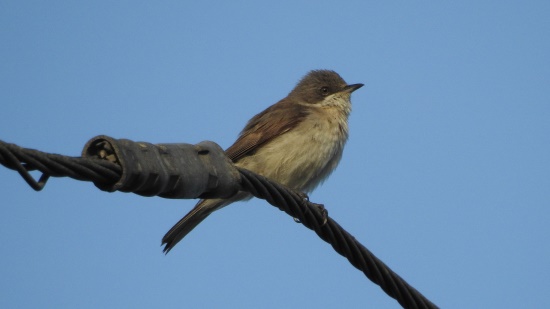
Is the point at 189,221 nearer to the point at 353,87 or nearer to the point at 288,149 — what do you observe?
the point at 288,149

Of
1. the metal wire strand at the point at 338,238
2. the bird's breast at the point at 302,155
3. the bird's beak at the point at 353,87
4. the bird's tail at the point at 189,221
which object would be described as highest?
the bird's beak at the point at 353,87

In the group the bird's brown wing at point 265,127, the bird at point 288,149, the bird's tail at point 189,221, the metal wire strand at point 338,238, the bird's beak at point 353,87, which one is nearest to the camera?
the metal wire strand at point 338,238

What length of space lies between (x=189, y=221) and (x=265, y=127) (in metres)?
1.47

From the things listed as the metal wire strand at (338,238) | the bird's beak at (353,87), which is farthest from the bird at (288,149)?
the metal wire strand at (338,238)

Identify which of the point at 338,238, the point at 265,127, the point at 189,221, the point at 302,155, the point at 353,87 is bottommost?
the point at 338,238

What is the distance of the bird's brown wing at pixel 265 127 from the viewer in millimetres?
9130

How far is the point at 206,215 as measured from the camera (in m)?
8.94

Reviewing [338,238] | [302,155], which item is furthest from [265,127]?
[338,238]

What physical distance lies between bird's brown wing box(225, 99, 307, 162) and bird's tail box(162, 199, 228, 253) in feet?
1.85

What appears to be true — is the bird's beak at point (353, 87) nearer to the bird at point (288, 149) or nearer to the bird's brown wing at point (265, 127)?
the bird at point (288, 149)

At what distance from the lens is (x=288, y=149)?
899 centimetres

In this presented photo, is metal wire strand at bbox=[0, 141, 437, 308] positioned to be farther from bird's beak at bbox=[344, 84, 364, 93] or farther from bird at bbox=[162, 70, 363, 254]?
bird's beak at bbox=[344, 84, 364, 93]

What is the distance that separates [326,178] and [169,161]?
16.1 feet

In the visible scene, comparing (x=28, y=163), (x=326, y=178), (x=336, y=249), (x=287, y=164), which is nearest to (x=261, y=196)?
(x=336, y=249)
